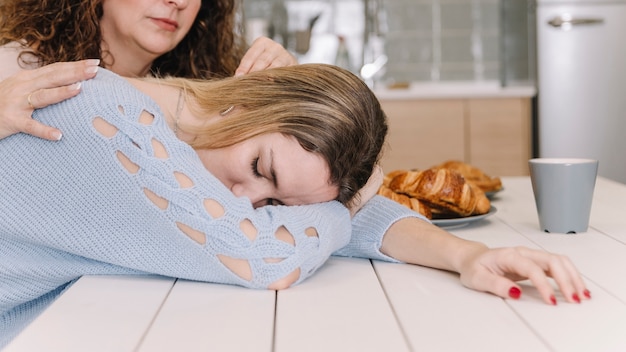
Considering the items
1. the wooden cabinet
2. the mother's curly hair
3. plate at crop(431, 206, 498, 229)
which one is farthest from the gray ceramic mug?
the wooden cabinet

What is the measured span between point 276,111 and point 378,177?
29 cm

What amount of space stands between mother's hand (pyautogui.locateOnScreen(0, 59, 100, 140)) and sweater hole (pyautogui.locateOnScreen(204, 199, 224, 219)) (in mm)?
215

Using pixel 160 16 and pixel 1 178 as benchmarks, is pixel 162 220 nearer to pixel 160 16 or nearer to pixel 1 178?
pixel 1 178

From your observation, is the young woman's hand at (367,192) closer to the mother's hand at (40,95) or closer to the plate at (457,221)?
the plate at (457,221)

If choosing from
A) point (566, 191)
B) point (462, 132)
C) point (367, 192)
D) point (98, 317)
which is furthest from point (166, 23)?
point (462, 132)

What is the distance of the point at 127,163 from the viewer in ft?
3.49

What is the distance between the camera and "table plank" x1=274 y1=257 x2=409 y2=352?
2.62 ft

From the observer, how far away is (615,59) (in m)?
3.82

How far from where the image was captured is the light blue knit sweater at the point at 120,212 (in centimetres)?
104

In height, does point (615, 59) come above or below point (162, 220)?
below

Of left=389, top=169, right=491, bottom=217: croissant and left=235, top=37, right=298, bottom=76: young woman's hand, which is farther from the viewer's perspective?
left=235, top=37, right=298, bottom=76: young woman's hand

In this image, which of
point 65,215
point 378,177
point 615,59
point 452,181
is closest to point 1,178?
point 65,215

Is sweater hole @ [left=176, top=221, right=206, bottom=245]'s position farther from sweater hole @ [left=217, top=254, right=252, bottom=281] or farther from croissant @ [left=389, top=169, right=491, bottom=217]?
croissant @ [left=389, top=169, right=491, bottom=217]

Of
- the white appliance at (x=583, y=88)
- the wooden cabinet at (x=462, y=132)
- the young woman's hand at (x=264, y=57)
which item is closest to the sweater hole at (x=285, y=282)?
the young woman's hand at (x=264, y=57)
